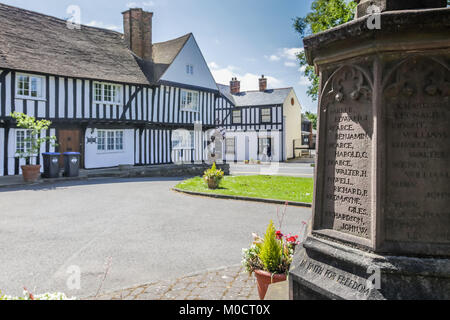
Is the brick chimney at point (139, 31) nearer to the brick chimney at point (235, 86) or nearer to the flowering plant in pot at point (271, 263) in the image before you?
the brick chimney at point (235, 86)

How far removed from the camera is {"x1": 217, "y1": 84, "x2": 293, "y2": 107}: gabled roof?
34.8m

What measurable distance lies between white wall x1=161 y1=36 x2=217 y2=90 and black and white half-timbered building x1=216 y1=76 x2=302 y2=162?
8764 mm

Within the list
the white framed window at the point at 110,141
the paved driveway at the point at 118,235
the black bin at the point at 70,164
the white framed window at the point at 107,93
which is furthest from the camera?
the white framed window at the point at 110,141

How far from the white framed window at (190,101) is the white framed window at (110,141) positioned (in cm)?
515

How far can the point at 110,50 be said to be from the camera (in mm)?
21859

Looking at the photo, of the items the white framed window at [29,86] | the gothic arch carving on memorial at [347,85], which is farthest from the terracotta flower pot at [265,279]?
the white framed window at [29,86]

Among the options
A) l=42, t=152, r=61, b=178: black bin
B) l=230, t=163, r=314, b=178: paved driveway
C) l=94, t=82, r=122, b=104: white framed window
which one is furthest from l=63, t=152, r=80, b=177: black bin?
l=230, t=163, r=314, b=178: paved driveway

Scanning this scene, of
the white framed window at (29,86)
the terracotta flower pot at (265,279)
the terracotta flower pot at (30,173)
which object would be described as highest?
the white framed window at (29,86)

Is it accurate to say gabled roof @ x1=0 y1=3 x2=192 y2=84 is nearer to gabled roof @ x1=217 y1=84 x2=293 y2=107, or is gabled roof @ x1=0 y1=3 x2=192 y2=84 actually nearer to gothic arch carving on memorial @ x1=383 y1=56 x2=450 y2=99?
gabled roof @ x1=217 y1=84 x2=293 y2=107

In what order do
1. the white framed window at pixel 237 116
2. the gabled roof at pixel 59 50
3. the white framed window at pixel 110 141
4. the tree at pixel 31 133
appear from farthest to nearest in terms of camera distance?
1. the white framed window at pixel 237 116
2. the white framed window at pixel 110 141
3. the gabled roof at pixel 59 50
4. the tree at pixel 31 133

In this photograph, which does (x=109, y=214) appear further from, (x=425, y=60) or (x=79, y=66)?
(x=79, y=66)

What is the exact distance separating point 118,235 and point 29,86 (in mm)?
13354

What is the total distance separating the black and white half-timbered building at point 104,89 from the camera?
16.0 m
